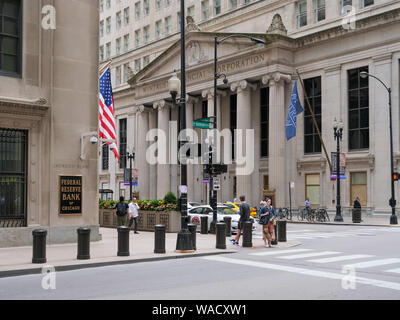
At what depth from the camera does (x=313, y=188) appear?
151 ft

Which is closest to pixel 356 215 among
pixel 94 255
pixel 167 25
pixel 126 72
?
pixel 94 255

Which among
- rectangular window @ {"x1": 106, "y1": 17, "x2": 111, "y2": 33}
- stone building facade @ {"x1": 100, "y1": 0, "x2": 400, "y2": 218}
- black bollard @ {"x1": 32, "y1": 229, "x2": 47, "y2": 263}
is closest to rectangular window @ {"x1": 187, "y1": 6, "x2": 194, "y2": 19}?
stone building facade @ {"x1": 100, "y1": 0, "x2": 400, "y2": 218}

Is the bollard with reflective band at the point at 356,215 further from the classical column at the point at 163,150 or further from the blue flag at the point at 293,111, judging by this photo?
the classical column at the point at 163,150

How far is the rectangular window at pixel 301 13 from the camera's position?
48.9 metres

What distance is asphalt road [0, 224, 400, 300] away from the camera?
30.9ft

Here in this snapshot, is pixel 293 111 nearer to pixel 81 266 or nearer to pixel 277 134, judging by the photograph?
pixel 277 134

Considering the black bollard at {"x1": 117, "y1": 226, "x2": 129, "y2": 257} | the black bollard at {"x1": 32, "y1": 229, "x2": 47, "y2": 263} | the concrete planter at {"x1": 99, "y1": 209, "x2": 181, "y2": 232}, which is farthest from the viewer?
the concrete planter at {"x1": 99, "y1": 209, "x2": 181, "y2": 232}

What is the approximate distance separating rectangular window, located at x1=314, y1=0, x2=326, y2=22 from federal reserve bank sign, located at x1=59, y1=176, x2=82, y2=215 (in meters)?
34.7

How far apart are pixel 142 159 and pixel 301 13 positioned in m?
25.4

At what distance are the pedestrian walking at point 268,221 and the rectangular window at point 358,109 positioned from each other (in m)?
25.4

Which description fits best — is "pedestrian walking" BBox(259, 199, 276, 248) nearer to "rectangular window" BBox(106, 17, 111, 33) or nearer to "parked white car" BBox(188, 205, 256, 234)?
"parked white car" BBox(188, 205, 256, 234)

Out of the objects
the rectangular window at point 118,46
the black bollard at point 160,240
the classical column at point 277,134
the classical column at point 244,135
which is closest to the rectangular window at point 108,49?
the rectangular window at point 118,46

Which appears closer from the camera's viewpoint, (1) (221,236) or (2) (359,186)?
(1) (221,236)

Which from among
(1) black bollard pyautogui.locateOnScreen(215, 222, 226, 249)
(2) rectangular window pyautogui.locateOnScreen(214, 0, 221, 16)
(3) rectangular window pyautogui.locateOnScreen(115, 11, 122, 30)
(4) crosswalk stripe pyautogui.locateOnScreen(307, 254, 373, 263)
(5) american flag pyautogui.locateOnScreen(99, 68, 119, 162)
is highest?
(3) rectangular window pyautogui.locateOnScreen(115, 11, 122, 30)
